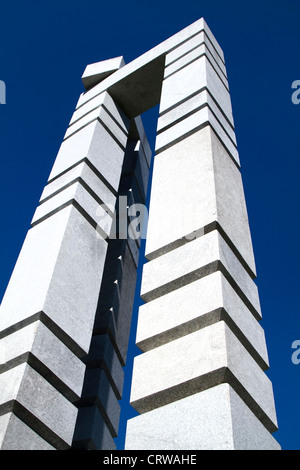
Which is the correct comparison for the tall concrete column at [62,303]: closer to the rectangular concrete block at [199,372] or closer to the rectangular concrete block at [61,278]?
the rectangular concrete block at [61,278]

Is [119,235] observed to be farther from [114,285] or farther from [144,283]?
[144,283]

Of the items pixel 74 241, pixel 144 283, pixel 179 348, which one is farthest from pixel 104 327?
pixel 179 348

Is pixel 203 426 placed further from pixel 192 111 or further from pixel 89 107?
pixel 89 107

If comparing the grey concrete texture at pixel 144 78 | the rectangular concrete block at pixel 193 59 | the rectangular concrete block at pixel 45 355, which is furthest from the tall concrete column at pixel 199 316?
the grey concrete texture at pixel 144 78

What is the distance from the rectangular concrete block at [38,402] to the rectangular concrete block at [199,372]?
3.31ft

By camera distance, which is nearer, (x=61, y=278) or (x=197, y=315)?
(x=197, y=315)

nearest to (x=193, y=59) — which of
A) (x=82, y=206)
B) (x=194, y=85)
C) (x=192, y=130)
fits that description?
(x=194, y=85)

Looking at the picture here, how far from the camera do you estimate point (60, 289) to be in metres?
5.15

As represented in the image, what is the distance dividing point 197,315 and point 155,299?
0.56m

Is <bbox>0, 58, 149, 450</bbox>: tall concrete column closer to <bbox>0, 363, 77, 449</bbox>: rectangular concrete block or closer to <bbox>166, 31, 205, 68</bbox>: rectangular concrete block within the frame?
<bbox>0, 363, 77, 449</bbox>: rectangular concrete block

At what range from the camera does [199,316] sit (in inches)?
148

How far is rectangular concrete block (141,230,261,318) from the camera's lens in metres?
4.14

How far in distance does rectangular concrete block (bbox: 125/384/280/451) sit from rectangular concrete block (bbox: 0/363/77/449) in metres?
1.08

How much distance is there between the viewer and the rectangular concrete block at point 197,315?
3.77 meters
